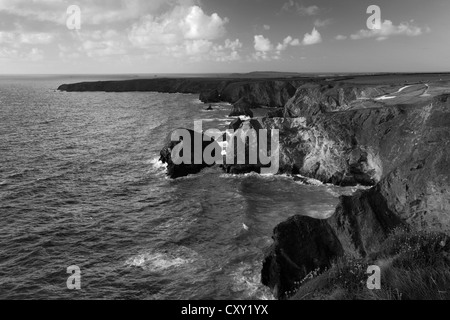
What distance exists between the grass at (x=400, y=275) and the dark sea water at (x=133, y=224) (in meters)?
10.1

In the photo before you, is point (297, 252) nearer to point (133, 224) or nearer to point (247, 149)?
point (133, 224)

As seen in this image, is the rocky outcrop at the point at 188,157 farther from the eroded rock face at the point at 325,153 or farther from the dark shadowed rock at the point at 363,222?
the dark shadowed rock at the point at 363,222

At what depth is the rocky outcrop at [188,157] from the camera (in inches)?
1944

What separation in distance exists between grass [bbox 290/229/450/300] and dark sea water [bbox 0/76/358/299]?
10149 mm

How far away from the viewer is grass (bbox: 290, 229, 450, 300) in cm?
1059

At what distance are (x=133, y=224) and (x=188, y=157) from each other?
713 inches

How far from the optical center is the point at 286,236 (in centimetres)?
2473

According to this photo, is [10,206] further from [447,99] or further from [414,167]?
[447,99]

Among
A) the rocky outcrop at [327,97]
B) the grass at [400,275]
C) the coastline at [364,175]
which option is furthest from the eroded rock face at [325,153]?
the grass at [400,275]

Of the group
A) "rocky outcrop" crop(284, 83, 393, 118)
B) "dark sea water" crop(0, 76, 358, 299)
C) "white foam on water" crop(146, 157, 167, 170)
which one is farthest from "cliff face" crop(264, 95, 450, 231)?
"rocky outcrop" crop(284, 83, 393, 118)

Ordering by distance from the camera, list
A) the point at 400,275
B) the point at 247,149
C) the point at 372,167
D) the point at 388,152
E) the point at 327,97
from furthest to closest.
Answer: the point at 327,97, the point at 247,149, the point at 372,167, the point at 388,152, the point at 400,275

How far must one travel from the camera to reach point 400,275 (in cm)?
1143

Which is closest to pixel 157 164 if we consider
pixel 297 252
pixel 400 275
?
pixel 297 252
